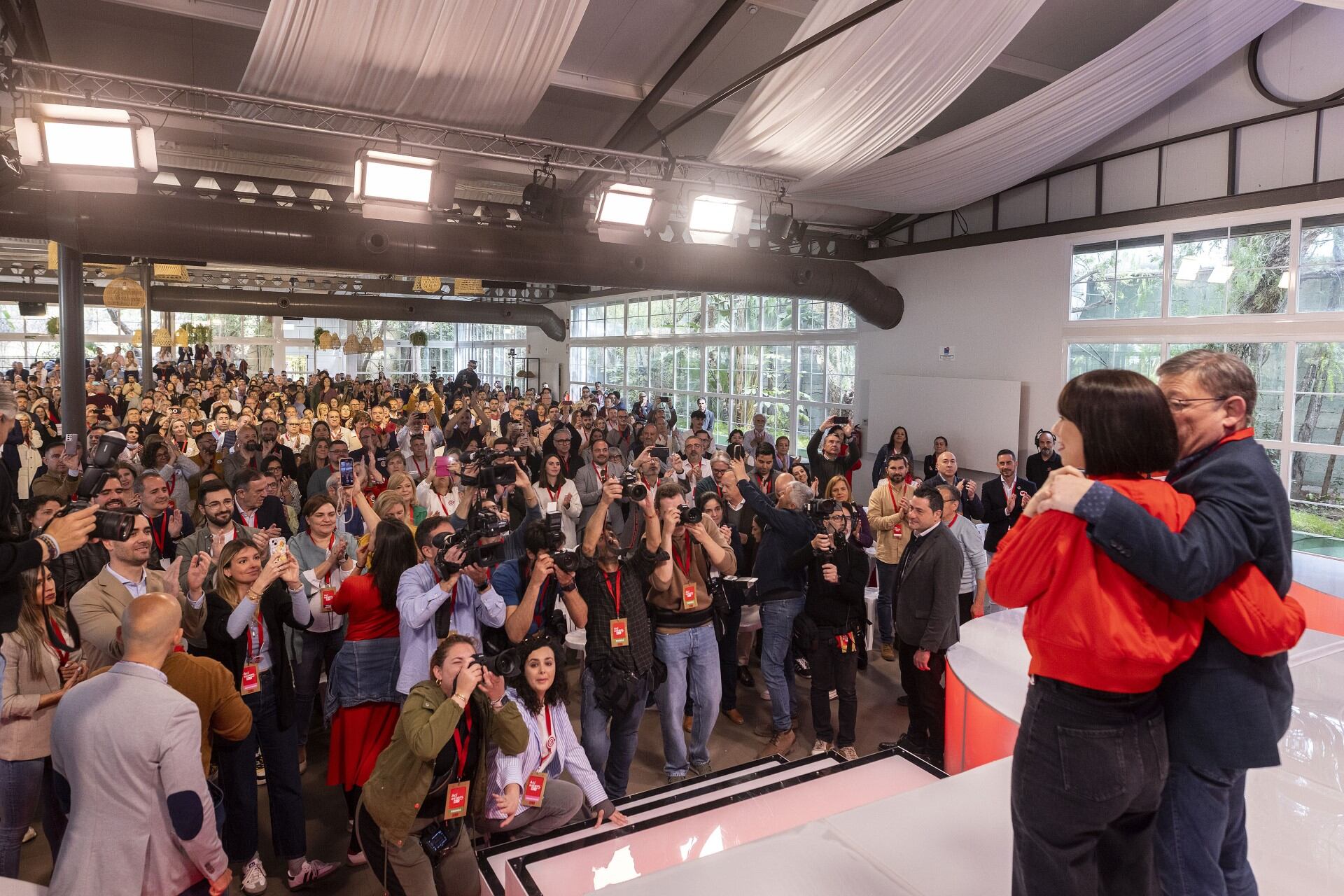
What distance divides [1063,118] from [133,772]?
7.20 meters

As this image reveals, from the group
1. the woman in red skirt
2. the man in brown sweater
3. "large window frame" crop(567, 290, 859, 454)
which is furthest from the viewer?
"large window frame" crop(567, 290, 859, 454)

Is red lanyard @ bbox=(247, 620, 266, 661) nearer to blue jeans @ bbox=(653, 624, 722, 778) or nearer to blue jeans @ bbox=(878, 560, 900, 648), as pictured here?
blue jeans @ bbox=(653, 624, 722, 778)

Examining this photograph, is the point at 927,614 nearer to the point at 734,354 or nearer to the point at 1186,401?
the point at 1186,401

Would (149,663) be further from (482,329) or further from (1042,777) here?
(482,329)

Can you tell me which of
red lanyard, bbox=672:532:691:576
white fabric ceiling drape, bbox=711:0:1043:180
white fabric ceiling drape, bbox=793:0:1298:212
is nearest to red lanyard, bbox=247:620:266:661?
red lanyard, bbox=672:532:691:576

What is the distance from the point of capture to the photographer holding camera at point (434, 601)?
9.07ft

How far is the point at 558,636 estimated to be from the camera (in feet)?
10.6

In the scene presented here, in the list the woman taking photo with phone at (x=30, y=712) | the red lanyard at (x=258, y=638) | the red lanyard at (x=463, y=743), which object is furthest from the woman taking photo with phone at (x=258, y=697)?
the red lanyard at (x=463, y=743)

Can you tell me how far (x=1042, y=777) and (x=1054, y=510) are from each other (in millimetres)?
428

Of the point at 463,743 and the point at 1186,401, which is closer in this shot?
the point at 1186,401

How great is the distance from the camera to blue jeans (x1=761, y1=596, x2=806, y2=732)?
385 centimetres

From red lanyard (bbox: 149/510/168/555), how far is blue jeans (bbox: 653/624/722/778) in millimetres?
2645

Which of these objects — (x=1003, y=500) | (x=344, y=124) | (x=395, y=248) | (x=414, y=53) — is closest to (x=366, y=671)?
(x=414, y=53)

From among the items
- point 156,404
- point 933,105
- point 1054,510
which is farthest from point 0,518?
point 156,404
